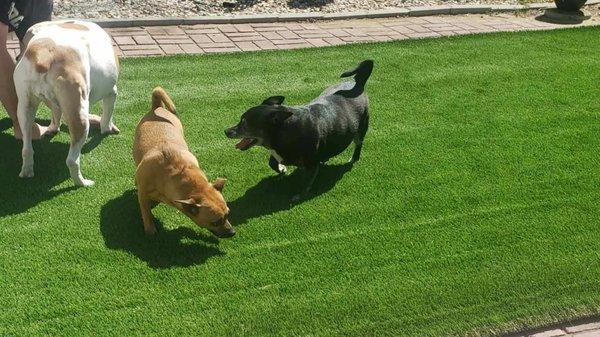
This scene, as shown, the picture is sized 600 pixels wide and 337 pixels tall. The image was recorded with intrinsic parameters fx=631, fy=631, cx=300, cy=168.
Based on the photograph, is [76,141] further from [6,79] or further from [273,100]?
[273,100]

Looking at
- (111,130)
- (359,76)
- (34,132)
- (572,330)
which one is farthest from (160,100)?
(572,330)

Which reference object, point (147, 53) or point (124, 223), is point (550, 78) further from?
point (124, 223)

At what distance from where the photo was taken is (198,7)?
31.0ft

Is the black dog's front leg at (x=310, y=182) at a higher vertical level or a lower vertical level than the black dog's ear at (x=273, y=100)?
lower

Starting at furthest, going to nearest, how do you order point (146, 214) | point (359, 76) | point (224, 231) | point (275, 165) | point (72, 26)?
1. point (359, 76)
2. point (275, 165)
3. point (72, 26)
4. point (146, 214)
5. point (224, 231)

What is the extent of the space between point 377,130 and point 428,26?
408 centimetres

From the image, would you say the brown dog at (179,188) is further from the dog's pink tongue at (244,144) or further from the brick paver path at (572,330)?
the brick paver path at (572,330)

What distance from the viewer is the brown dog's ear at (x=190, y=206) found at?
12.9ft

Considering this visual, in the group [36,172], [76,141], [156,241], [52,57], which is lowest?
[36,172]

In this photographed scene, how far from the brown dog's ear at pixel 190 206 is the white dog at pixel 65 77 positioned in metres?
1.11

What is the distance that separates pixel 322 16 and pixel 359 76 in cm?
459

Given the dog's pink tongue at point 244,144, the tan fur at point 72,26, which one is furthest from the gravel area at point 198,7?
the dog's pink tongue at point 244,144

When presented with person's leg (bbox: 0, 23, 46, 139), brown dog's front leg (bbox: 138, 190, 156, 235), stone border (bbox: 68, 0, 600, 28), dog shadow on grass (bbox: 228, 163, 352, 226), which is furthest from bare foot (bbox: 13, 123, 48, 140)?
stone border (bbox: 68, 0, 600, 28)

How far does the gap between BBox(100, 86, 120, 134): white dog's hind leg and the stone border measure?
10.2ft
